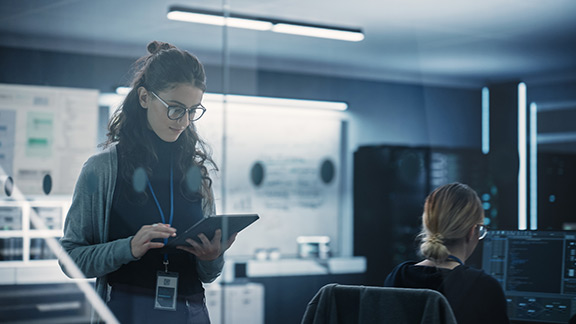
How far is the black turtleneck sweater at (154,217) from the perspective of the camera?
2.12 metres

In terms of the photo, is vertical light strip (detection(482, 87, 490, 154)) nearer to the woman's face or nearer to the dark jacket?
the dark jacket

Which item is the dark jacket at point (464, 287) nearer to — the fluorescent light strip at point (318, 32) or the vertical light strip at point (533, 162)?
the vertical light strip at point (533, 162)

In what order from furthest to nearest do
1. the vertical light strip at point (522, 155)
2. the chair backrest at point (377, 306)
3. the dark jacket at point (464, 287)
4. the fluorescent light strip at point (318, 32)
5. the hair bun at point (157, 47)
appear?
1. the fluorescent light strip at point (318, 32)
2. the vertical light strip at point (522, 155)
3. the hair bun at point (157, 47)
4. the dark jacket at point (464, 287)
5. the chair backrest at point (377, 306)

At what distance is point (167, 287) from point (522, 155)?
2.47m

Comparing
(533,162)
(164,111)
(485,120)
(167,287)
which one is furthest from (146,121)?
(485,120)

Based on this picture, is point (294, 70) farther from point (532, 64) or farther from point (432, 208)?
point (432, 208)

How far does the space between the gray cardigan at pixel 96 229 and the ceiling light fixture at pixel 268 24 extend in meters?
2.20

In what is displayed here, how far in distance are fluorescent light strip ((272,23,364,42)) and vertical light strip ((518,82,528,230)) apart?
1.24 meters

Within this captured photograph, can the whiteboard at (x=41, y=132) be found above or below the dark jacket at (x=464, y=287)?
Answer: above

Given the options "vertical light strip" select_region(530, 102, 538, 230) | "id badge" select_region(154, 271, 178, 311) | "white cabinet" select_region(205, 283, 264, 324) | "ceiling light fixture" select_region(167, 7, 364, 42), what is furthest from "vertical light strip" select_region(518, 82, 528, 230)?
"white cabinet" select_region(205, 283, 264, 324)

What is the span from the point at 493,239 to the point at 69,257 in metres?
1.35

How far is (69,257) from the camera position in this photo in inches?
82.2

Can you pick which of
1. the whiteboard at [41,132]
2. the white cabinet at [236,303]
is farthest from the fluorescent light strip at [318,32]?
the white cabinet at [236,303]

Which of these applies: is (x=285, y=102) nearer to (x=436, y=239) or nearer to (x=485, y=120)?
(x=485, y=120)
